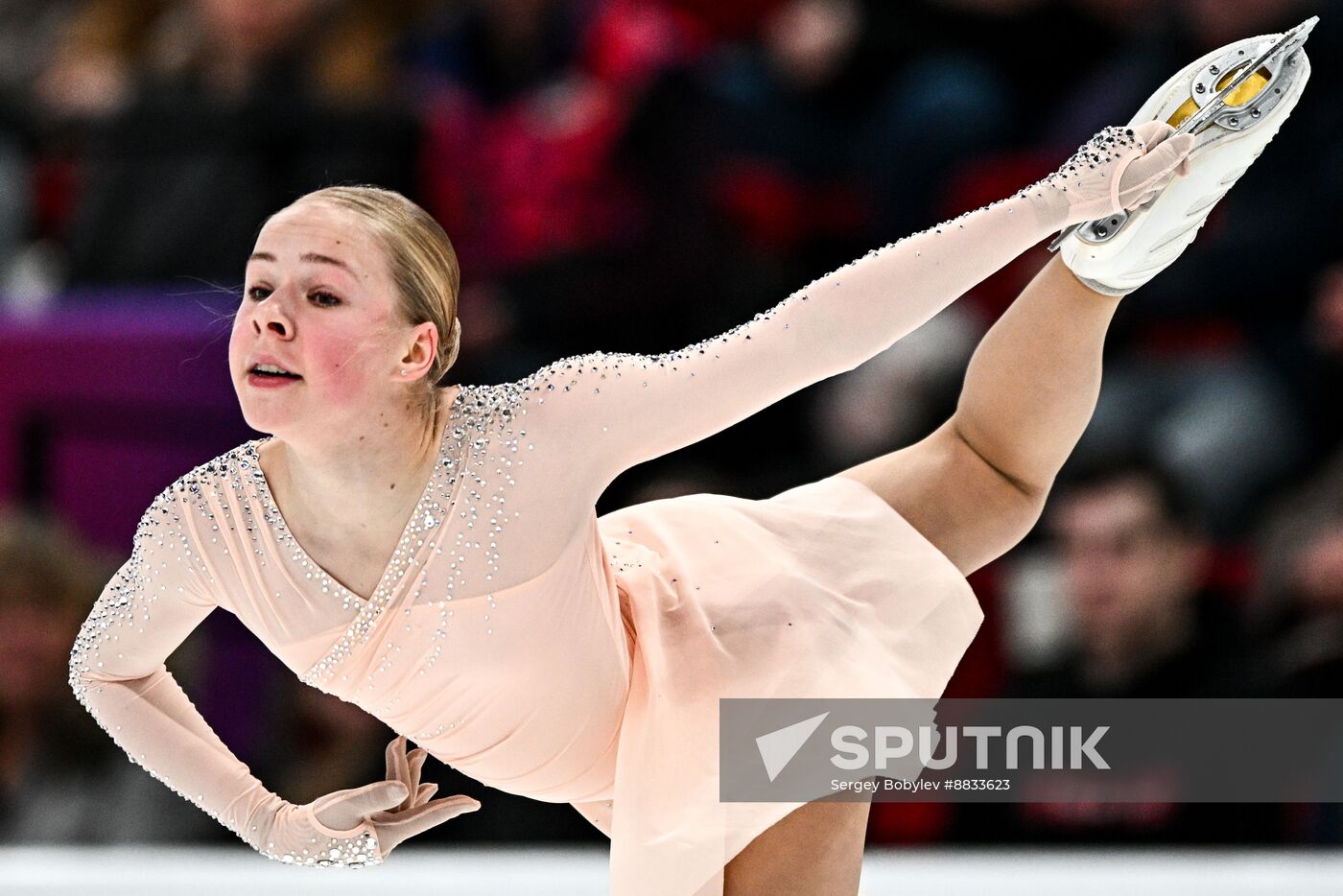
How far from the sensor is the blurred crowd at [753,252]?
11.9 ft

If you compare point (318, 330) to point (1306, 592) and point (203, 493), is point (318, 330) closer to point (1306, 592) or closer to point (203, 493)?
point (203, 493)

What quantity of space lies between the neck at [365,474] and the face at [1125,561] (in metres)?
1.93

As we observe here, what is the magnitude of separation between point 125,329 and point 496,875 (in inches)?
63.3

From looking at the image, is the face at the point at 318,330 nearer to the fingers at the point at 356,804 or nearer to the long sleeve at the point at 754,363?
the long sleeve at the point at 754,363

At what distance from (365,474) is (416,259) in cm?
27

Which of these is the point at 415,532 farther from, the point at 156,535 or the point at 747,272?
the point at 747,272

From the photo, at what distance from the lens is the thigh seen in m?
2.16

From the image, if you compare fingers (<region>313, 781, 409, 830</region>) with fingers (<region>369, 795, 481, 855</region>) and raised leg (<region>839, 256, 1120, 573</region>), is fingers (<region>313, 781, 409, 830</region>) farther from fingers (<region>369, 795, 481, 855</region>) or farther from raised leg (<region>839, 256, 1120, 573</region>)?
raised leg (<region>839, 256, 1120, 573</region>)

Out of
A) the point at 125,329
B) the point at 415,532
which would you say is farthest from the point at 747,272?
the point at 415,532

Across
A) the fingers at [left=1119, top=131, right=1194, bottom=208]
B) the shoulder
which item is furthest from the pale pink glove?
the shoulder

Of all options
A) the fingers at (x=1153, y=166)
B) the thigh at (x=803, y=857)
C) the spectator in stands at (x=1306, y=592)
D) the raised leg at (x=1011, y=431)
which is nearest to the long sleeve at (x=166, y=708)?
the thigh at (x=803, y=857)

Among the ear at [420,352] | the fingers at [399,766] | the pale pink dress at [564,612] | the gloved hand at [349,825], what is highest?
the ear at [420,352]

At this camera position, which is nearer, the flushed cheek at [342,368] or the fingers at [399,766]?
the flushed cheek at [342,368]

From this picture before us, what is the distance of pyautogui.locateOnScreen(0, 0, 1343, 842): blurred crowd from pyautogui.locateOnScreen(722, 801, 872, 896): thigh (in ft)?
4.55
